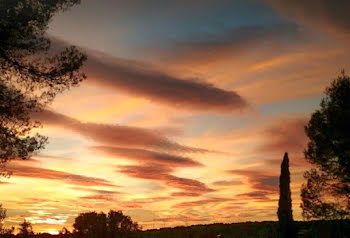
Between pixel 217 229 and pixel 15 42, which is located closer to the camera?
pixel 15 42

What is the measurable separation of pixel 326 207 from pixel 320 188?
6.03 ft

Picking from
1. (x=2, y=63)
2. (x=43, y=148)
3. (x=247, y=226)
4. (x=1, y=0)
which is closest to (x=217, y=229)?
(x=247, y=226)

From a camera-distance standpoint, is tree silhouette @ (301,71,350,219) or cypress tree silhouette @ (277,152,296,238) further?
tree silhouette @ (301,71,350,219)

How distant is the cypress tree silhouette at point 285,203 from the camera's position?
85.5 feet

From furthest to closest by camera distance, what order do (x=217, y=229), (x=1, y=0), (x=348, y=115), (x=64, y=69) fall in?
(x=348, y=115) → (x=217, y=229) → (x=64, y=69) → (x=1, y=0)

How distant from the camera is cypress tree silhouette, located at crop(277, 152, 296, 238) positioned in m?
26.1

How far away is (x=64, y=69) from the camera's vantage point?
2698cm

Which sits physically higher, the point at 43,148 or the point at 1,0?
the point at 1,0

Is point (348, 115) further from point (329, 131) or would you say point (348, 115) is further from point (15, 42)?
point (15, 42)

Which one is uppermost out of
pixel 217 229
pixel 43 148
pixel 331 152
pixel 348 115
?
pixel 348 115

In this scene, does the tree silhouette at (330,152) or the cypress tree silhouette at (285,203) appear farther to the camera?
the tree silhouette at (330,152)

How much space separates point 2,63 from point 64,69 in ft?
10.5

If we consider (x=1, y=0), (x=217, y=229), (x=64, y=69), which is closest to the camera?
(x=1, y=0)

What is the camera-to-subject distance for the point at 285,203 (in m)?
30.0
